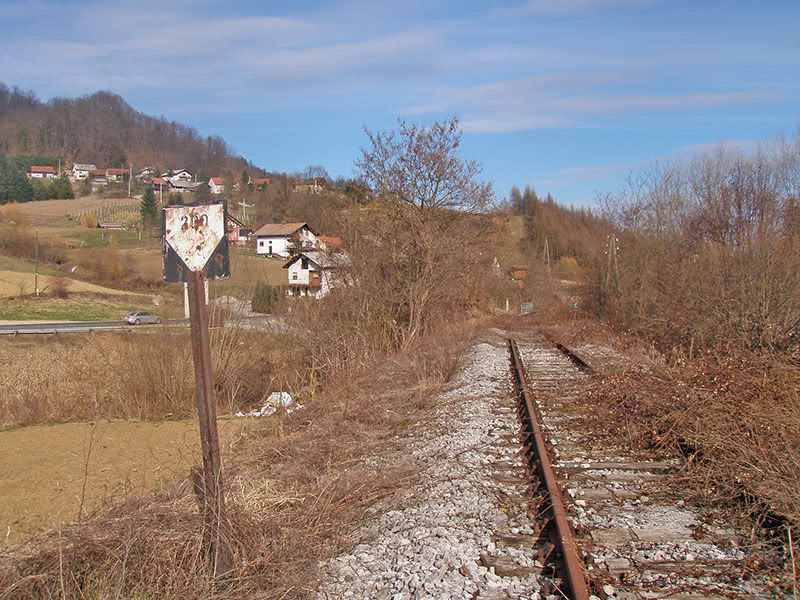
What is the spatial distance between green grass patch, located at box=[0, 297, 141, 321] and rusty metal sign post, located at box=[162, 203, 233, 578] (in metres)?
45.3

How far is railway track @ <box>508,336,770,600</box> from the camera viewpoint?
13.0ft

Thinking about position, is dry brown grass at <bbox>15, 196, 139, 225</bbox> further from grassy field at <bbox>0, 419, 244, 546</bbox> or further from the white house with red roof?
grassy field at <bbox>0, 419, 244, 546</bbox>

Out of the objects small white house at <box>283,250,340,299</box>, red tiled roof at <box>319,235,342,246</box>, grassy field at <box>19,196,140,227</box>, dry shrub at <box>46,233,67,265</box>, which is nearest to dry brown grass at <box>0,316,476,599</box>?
small white house at <box>283,250,340,299</box>

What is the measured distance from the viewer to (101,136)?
543 feet

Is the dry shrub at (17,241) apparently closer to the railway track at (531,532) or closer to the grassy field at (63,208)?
the grassy field at (63,208)

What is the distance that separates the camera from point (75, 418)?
14617 millimetres

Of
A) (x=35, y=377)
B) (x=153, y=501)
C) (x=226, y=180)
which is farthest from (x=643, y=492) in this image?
(x=226, y=180)

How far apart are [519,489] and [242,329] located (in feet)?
34.3

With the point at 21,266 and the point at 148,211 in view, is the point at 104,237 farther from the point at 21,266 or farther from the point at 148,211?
the point at 21,266

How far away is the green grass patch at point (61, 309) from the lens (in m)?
46.3

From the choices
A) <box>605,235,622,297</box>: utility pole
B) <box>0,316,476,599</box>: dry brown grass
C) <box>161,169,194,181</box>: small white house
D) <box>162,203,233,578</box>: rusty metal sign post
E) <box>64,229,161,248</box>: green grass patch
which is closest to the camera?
<box>0,316,476,599</box>: dry brown grass

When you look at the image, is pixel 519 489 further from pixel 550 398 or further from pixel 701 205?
pixel 701 205

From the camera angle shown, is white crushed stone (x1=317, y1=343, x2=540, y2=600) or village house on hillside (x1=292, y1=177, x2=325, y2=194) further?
village house on hillside (x1=292, y1=177, x2=325, y2=194)

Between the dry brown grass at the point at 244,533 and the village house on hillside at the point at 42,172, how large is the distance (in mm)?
161980
